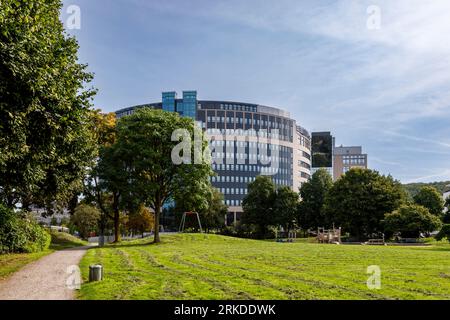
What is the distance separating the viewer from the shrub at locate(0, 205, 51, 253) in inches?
1321

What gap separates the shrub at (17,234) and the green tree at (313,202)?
67273 millimetres

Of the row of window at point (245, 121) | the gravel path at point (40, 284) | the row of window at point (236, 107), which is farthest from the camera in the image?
the row of window at point (236, 107)

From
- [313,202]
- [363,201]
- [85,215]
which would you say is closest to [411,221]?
[363,201]

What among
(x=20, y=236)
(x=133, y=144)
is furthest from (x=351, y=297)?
(x=133, y=144)

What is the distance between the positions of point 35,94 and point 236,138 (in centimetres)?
13938

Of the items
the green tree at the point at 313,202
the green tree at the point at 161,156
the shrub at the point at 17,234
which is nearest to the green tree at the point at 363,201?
the green tree at the point at 313,202

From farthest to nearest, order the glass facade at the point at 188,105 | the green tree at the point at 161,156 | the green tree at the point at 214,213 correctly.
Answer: the glass facade at the point at 188,105 → the green tree at the point at 214,213 → the green tree at the point at 161,156

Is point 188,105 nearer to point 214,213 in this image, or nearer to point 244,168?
point 244,168

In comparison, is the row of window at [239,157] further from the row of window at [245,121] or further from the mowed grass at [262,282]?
the mowed grass at [262,282]

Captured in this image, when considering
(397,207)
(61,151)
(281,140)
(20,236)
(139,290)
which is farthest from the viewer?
(281,140)

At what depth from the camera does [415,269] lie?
2233 centimetres

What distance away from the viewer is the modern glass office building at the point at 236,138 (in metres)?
157
